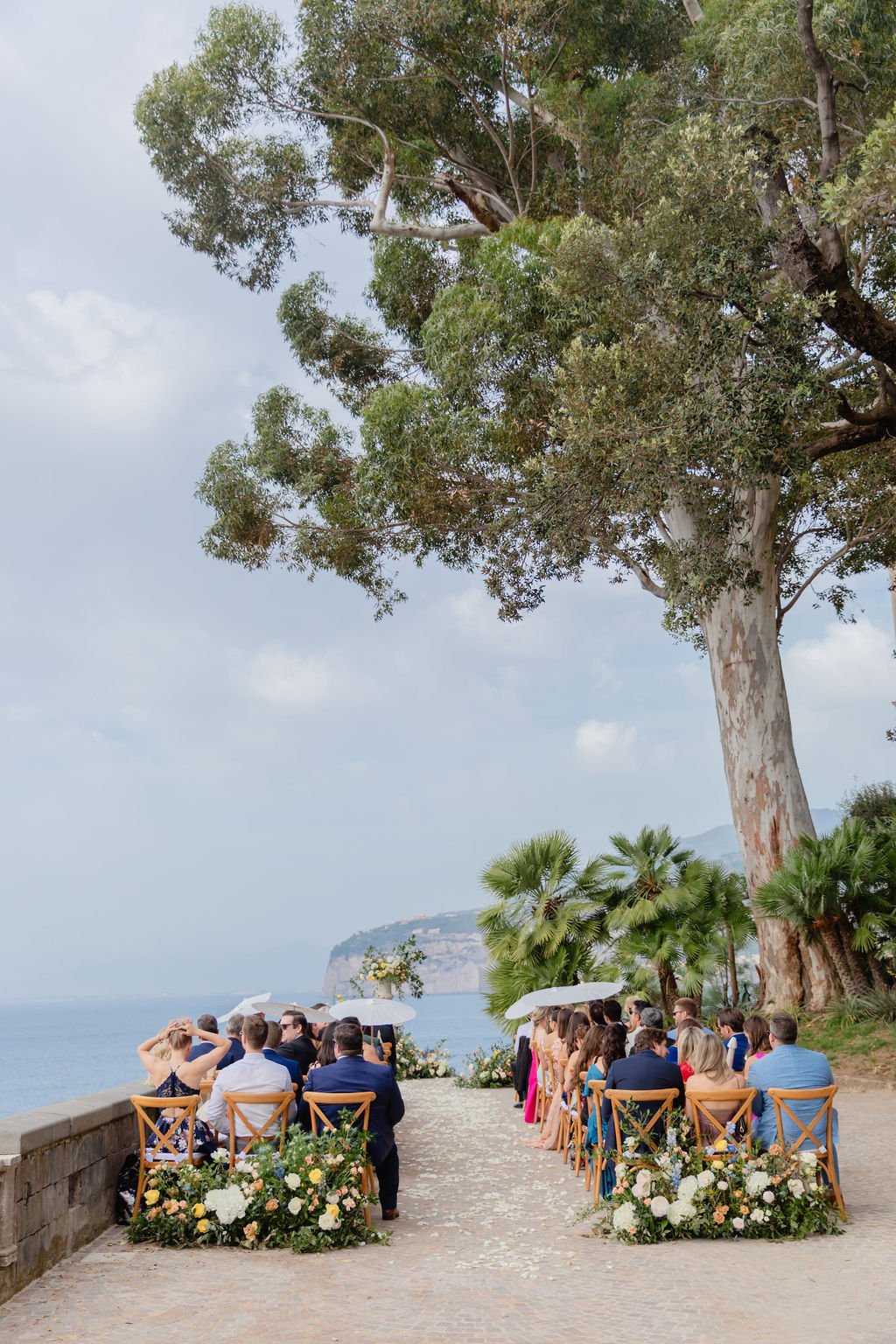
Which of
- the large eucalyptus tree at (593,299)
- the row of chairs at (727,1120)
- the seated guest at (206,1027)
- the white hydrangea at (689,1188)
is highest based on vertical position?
the large eucalyptus tree at (593,299)

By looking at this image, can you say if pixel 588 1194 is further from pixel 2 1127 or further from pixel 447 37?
pixel 447 37

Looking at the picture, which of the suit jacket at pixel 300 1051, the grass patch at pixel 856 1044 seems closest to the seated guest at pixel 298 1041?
the suit jacket at pixel 300 1051

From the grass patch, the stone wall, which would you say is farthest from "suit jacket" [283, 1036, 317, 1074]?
the grass patch

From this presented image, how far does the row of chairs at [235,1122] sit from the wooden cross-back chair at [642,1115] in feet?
5.04

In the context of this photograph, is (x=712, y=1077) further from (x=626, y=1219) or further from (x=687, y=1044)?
(x=626, y=1219)

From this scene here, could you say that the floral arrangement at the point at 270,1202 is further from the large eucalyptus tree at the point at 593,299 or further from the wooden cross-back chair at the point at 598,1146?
the large eucalyptus tree at the point at 593,299

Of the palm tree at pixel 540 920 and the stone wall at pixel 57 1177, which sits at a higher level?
the palm tree at pixel 540 920

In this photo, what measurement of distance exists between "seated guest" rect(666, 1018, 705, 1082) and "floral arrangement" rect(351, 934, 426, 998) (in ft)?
31.6

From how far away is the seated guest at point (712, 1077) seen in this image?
6828 millimetres

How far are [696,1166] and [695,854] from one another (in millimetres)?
10799

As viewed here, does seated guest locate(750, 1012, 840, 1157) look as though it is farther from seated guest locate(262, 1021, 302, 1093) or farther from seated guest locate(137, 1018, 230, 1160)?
seated guest locate(137, 1018, 230, 1160)

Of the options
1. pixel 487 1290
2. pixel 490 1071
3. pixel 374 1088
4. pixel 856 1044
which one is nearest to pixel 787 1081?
pixel 487 1290

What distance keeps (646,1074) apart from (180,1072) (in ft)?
9.79

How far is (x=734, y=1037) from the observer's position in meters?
8.43
